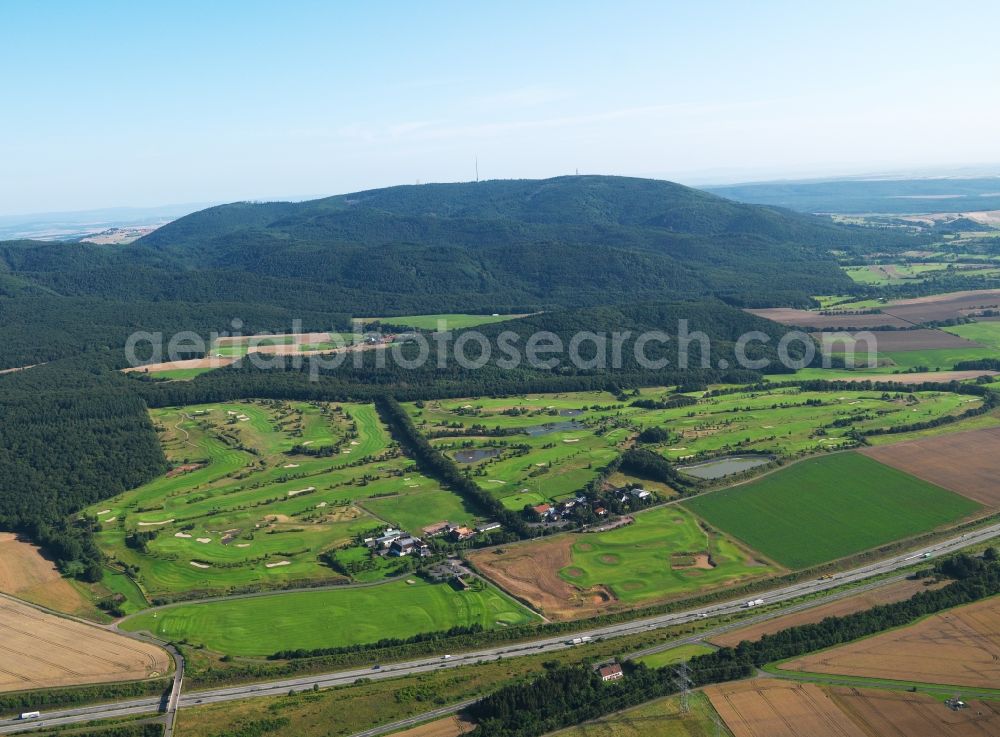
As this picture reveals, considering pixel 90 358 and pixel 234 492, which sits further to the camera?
pixel 90 358

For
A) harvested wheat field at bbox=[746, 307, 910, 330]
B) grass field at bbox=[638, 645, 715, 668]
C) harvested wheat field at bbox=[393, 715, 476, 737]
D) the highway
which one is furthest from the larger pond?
harvested wheat field at bbox=[746, 307, 910, 330]

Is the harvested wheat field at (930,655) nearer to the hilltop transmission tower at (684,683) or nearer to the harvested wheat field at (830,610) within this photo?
the harvested wheat field at (830,610)

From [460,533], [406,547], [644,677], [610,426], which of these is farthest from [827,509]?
[406,547]

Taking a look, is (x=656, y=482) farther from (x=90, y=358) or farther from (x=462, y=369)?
(x=90, y=358)

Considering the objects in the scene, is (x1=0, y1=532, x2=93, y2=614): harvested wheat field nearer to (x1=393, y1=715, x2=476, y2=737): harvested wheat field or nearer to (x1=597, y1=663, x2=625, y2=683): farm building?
(x1=393, y1=715, x2=476, y2=737): harvested wheat field

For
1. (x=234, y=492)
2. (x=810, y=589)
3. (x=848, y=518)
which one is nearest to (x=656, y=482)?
(x=848, y=518)

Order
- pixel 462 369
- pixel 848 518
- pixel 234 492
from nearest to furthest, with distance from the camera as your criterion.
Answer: pixel 848 518 < pixel 234 492 < pixel 462 369

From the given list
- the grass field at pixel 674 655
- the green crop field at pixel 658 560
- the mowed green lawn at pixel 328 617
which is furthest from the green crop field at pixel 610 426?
the grass field at pixel 674 655
